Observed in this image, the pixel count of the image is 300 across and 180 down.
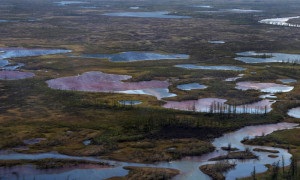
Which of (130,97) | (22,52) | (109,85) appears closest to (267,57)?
(109,85)

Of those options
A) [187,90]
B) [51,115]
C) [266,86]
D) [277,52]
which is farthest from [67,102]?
[277,52]

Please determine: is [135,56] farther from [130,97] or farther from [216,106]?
[216,106]

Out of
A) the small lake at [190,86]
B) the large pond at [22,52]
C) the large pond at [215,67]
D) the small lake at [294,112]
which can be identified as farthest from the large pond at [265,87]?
the large pond at [22,52]

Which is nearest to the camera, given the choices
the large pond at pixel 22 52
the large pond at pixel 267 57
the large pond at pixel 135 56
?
the large pond at pixel 267 57

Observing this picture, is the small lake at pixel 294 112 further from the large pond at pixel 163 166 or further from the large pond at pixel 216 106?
the large pond at pixel 163 166

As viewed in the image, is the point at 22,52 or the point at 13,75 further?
the point at 22,52
